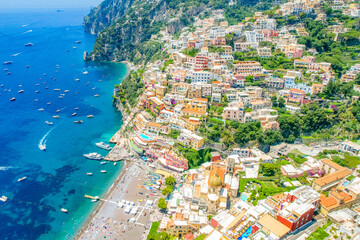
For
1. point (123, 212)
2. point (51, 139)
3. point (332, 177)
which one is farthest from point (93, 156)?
point (332, 177)

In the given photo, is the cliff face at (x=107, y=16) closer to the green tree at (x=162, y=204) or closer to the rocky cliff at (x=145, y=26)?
the rocky cliff at (x=145, y=26)

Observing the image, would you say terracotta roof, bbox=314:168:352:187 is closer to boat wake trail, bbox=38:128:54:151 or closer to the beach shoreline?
the beach shoreline

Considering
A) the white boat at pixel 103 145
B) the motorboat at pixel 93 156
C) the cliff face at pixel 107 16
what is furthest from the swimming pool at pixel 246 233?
the cliff face at pixel 107 16

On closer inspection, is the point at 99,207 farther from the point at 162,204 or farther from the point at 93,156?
the point at 93,156

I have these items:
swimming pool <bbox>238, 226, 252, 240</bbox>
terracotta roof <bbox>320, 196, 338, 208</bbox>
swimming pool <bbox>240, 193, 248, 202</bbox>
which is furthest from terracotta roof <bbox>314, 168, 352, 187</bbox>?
swimming pool <bbox>238, 226, 252, 240</bbox>

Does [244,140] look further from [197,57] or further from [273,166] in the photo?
[197,57]

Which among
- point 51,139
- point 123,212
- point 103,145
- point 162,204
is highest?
point 162,204
